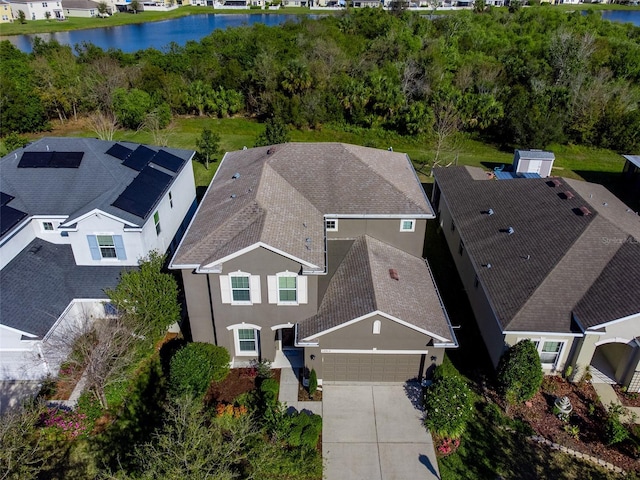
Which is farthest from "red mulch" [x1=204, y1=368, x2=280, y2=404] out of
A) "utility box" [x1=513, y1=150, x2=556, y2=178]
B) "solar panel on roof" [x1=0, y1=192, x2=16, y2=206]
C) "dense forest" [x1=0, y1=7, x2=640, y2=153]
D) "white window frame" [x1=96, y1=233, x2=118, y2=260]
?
"dense forest" [x1=0, y1=7, x2=640, y2=153]

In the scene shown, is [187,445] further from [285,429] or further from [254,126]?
[254,126]

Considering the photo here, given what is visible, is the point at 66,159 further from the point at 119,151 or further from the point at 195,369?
the point at 195,369

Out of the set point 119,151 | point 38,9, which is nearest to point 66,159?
point 119,151

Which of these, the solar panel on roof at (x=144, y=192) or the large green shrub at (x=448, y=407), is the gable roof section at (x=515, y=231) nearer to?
the large green shrub at (x=448, y=407)

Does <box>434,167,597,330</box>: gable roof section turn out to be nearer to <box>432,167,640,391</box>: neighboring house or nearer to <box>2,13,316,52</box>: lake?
<box>432,167,640,391</box>: neighboring house

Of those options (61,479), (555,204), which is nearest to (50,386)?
(61,479)

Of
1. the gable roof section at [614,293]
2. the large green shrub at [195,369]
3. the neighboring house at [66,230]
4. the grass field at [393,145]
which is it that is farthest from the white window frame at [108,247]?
the gable roof section at [614,293]
